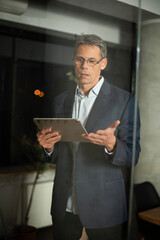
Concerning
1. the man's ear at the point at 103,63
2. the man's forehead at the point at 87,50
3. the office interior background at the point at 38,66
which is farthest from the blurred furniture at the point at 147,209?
the man's forehead at the point at 87,50

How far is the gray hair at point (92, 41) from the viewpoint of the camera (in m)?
1.71

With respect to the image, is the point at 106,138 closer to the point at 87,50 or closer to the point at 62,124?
the point at 62,124

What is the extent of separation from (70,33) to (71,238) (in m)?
1.28

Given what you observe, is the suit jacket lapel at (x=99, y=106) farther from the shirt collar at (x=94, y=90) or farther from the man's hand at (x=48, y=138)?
the man's hand at (x=48, y=138)

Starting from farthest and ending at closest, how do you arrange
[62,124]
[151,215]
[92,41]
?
[151,215], [92,41], [62,124]

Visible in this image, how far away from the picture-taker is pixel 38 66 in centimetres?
163

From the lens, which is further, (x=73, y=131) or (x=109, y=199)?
(x=109, y=199)

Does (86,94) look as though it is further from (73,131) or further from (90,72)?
(73,131)

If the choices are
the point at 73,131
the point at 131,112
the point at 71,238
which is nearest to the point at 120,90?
the point at 131,112

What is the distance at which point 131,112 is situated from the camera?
6.17 feet

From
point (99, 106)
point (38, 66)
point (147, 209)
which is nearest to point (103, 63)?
point (99, 106)

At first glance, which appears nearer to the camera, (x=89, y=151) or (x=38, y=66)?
(x=38, y=66)

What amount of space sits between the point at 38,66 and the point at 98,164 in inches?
28.1

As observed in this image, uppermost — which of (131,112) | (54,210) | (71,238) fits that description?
(131,112)
